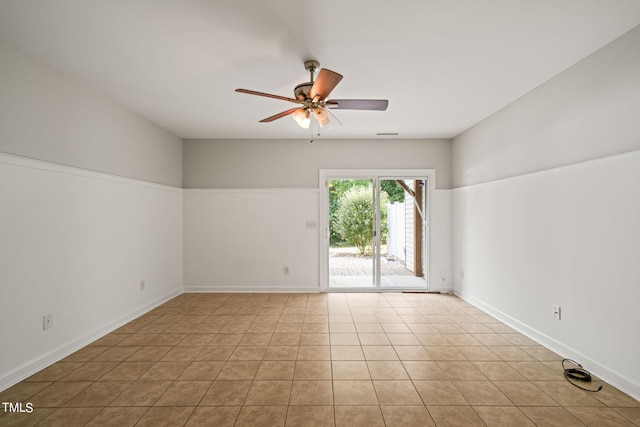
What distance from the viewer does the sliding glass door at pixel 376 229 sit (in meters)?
5.10

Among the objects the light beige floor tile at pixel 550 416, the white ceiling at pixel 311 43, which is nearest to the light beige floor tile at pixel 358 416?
the light beige floor tile at pixel 550 416

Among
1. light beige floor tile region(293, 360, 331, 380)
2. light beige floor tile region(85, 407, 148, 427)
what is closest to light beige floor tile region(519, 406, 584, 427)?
light beige floor tile region(293, 360, 331, 380)

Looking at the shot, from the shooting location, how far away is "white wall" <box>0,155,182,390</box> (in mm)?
2297

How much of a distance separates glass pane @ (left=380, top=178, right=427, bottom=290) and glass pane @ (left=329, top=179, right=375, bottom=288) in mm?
222

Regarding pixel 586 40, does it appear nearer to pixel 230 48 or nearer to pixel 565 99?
pixel 565 99

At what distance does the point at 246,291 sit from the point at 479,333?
11.4 ft

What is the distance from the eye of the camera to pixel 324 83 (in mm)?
2164

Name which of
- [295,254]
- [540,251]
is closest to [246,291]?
[295,254]

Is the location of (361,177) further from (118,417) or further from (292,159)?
(118,417)

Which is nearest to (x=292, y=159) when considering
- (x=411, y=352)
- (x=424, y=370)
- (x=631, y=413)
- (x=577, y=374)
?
(x=411, y=352)

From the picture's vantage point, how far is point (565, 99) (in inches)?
108

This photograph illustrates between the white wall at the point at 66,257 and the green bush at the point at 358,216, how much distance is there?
294cm

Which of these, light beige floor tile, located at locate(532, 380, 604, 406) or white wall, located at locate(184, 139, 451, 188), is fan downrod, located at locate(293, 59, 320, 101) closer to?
white wall, located at locate(184, 139, 451, 188)

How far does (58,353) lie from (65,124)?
210cm
